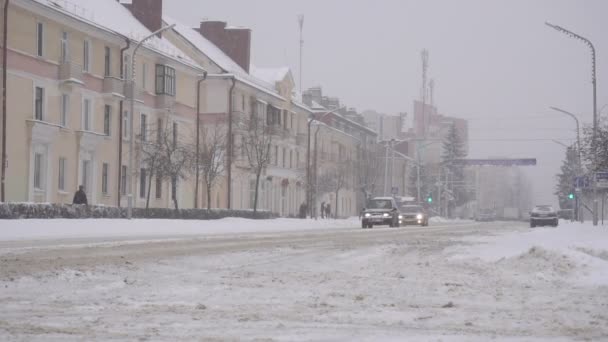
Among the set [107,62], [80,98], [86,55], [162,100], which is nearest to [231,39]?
[162,100]

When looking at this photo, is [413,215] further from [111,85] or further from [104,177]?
[111,85]

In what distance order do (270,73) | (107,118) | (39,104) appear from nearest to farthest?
(39,104)
(107,118)
(270,73)

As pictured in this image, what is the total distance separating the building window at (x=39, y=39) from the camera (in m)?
45.6

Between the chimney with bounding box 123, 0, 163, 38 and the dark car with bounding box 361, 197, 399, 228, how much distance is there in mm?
20558

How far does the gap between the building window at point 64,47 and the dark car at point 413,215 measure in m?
24.9

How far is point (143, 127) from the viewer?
57.9 meters

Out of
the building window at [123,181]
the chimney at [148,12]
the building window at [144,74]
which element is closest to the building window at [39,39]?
the building window at [123,181]

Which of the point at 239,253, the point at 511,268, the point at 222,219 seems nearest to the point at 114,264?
the point at 239,253

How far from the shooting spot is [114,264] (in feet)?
50.4

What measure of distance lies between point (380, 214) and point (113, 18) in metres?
20.0

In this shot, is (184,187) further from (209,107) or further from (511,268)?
(511,268)

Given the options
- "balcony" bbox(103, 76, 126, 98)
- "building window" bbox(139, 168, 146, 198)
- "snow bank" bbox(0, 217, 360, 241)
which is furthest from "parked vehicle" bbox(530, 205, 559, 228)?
"snow bank" bbox(0, 217, 360, 241)

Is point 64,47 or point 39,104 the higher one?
point 64,47

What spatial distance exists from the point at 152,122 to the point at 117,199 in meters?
7.14
